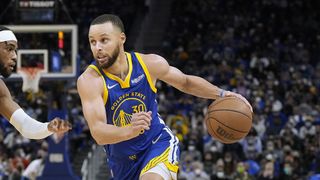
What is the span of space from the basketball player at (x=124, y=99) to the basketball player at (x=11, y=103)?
1.34ft

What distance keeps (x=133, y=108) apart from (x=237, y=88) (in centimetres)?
1354

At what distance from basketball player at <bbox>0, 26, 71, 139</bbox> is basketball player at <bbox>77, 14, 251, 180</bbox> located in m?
Result: 0.41

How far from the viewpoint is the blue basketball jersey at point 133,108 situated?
5.45 m

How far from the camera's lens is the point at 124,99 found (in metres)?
5.45

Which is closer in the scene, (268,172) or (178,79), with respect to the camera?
(178,79)

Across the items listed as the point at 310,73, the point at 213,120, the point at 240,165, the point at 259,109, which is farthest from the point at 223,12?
the point at 213,120

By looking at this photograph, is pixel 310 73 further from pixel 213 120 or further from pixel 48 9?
pixel 213 120

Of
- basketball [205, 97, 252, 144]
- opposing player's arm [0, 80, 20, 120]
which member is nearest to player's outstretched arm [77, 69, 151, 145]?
opposing player's arm [0, 80, 20, 120]

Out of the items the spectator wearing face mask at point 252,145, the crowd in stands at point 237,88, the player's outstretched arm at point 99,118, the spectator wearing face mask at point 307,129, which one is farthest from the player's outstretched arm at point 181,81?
the spectator wearing face mask at point 307,129

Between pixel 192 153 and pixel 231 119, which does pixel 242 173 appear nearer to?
pixel 192 153

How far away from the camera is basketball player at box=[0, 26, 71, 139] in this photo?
5.46 m

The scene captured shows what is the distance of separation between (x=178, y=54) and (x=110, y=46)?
1637 centimetres

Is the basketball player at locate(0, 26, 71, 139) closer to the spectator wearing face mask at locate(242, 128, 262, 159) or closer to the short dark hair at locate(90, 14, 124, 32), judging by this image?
the short dark hair at locate(90, 14, 124, 32)

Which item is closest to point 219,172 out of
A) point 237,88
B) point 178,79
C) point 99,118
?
point 237,88
